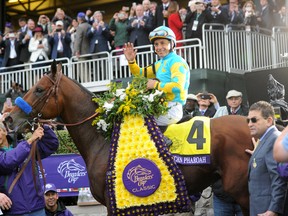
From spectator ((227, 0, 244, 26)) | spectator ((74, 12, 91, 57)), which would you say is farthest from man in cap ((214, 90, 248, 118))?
spectator ((74, 12, 91, 57))

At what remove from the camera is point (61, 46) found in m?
16.7

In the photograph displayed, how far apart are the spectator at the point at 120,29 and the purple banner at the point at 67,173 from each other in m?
5.80

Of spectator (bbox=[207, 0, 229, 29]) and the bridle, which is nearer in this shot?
the bridle

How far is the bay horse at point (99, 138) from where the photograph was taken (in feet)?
21.3

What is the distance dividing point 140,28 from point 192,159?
8.87 m

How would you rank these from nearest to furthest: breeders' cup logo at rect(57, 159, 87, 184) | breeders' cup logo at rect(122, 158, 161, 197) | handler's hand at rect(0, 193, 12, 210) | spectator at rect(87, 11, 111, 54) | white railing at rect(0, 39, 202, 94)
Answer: handler's hand at rect(0, 193, 12, 210), breeders' cup logo at rect(122, 158, 161, 197), breeders' cup logo at rect(57, 159, 87, 184), white railing at rect(0, 39, 202, 94), spectator at rect(87, 11, 111, 54)

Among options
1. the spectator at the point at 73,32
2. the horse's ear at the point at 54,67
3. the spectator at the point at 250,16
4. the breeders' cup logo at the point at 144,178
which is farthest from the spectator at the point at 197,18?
the breeders' cup logo at the point at 144,178

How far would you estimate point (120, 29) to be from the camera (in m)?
15.4

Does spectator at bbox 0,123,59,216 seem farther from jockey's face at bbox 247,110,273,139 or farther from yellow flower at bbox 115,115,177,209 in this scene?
jockey's face at bbox 247,110,273,139

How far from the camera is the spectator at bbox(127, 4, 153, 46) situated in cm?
1488

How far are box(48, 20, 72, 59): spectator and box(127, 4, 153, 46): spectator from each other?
7.85 feet

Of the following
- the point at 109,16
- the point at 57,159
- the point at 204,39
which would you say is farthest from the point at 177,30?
the point at 109,16

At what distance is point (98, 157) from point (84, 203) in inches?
139

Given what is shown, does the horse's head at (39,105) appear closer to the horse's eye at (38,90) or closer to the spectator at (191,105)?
the horse's eye at (38,90)
